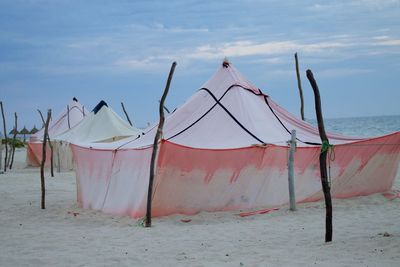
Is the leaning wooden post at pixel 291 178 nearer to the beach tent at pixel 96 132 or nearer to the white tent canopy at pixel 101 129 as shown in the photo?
the white tent canopy at pixel 101 129

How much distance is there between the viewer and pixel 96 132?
1881 centimetres

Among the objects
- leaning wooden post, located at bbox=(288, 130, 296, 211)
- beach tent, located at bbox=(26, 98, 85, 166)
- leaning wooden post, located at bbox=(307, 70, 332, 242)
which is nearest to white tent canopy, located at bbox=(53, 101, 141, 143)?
beach tent, located at bbox=(26, 98, 85, 166)

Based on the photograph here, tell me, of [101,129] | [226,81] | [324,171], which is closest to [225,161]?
[226,81]

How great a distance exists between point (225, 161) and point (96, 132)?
34.6 ft

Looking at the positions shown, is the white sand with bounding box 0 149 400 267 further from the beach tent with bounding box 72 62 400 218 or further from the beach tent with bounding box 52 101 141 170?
the beach tent with bounding box 52 101 141 170

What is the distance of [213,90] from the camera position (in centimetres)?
1066

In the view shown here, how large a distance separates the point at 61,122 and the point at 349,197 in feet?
52.3

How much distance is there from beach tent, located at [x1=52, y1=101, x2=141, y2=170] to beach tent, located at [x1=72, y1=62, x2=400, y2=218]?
767cm

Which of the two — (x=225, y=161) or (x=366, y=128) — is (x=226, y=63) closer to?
(x=225, y=161)

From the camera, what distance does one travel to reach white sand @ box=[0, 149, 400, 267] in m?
5.61

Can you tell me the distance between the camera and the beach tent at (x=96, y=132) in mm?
18516

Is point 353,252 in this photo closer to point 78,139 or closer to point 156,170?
point 156,170

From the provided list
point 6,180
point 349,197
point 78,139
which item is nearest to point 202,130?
point 349,197

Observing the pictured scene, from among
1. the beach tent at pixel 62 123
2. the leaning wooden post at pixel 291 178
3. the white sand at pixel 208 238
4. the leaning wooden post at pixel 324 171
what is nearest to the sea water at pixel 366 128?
the beach tent at pixel 62 123
